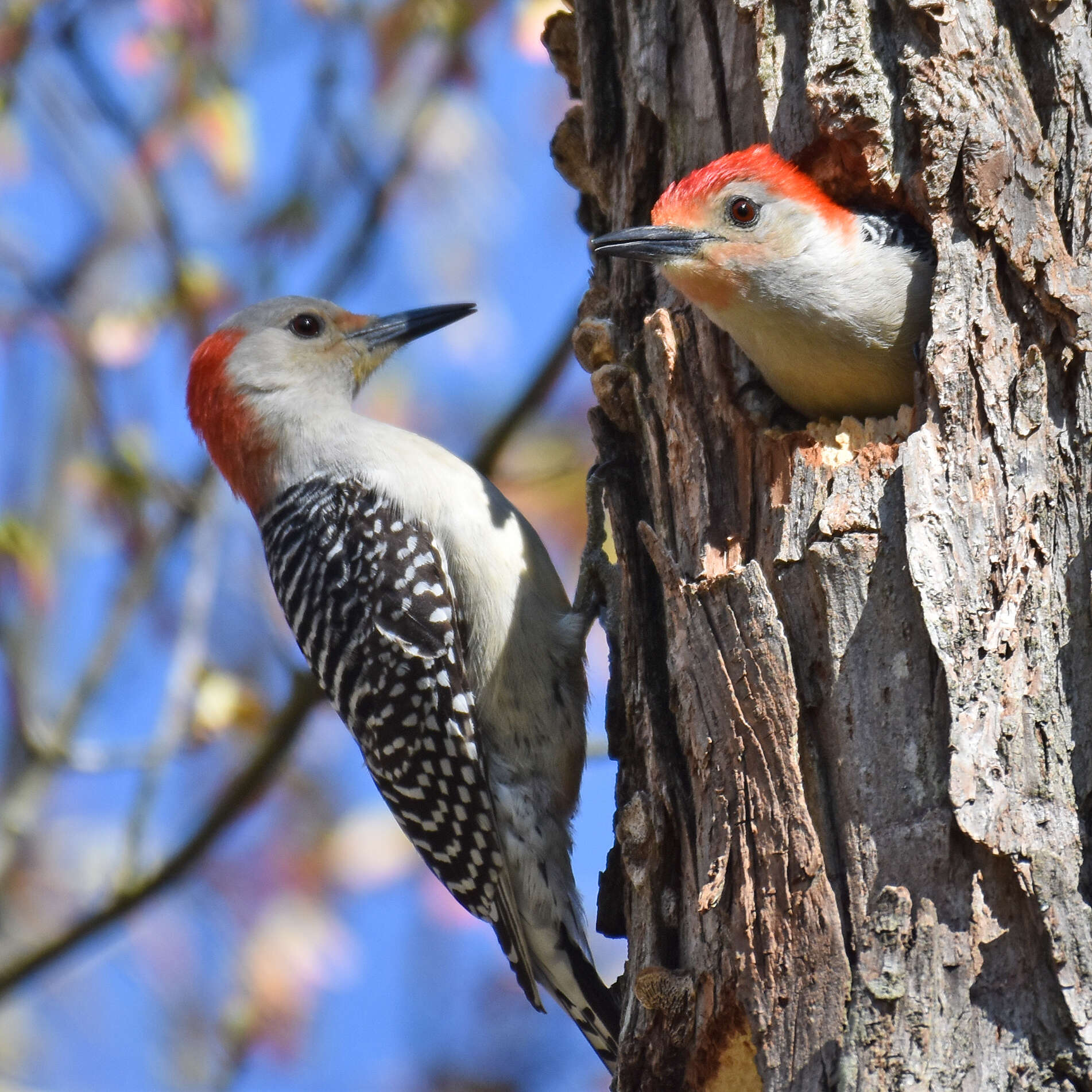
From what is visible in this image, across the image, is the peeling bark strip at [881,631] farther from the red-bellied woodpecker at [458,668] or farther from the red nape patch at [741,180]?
the red-bellied woodpecker at [458,668]

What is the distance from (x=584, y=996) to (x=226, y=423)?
8.99 ft

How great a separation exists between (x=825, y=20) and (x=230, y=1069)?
18.7 feet

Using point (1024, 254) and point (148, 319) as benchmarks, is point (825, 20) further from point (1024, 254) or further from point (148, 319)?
point (148, 319)

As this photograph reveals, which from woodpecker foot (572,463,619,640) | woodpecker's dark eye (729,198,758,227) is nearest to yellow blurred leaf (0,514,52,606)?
woodpecker foot (572,463,619,640)

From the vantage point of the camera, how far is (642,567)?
12.0ft

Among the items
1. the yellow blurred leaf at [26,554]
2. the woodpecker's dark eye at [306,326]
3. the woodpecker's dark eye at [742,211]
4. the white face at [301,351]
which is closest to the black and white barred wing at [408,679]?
the white face at [301,351]

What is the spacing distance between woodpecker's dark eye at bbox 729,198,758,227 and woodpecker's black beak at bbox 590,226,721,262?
0.08 m

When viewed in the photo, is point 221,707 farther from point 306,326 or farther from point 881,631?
point 881,631

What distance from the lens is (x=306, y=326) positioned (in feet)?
18.7

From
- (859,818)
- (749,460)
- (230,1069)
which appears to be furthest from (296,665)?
(859,818)

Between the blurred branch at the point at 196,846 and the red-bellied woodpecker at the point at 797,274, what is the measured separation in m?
2.53

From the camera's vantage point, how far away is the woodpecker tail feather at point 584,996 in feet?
14.7

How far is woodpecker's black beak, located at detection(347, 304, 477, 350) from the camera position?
568 centimetres

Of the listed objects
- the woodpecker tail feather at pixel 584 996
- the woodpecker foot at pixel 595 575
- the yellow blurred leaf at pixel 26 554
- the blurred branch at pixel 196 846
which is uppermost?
the yellow blurred leaf at pixel 26 554
